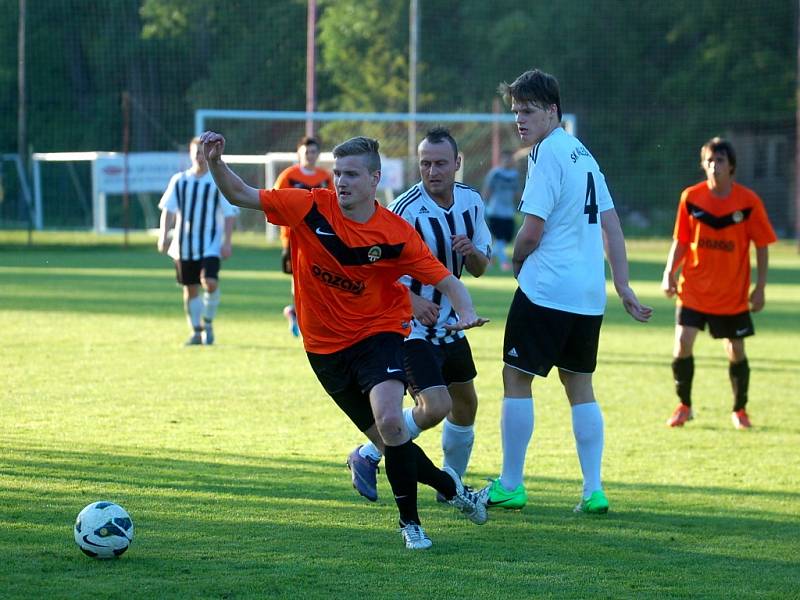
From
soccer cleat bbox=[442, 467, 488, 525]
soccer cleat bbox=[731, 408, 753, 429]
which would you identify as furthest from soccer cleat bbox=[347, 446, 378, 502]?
soccer cleat bbox=[731, 408, 753, 429]

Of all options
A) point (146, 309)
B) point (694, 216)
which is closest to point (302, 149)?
point (146, 309)

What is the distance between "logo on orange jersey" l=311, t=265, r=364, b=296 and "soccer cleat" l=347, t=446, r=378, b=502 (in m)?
0.89

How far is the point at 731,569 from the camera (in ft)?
15.8

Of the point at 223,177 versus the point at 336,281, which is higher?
the point at 223,177

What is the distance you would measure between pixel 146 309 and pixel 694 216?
8.26m

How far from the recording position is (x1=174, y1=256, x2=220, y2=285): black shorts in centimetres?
1216

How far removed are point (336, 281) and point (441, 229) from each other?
31.0 inches

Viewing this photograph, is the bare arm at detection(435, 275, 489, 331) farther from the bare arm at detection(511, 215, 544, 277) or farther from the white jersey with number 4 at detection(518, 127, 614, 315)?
the white jersey with number 4 at detection(518, 127, 614, 315)

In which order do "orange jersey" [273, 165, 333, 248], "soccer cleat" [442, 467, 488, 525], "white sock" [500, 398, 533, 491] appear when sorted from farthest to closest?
"orange jersey" [273, 165, 333, 248]
"white sock" [500, 398, 533, 491]
"soccer cleat" [442, 467, 488, 525]

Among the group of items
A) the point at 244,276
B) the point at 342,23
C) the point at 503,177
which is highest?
the point at 342,23

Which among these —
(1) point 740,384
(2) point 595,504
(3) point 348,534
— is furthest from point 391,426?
(1) point 740,384

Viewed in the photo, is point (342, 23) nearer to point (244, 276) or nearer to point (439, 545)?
point (244, 276)

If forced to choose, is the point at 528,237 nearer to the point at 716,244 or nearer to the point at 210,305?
the point at 716,244

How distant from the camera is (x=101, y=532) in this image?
15.0ft
